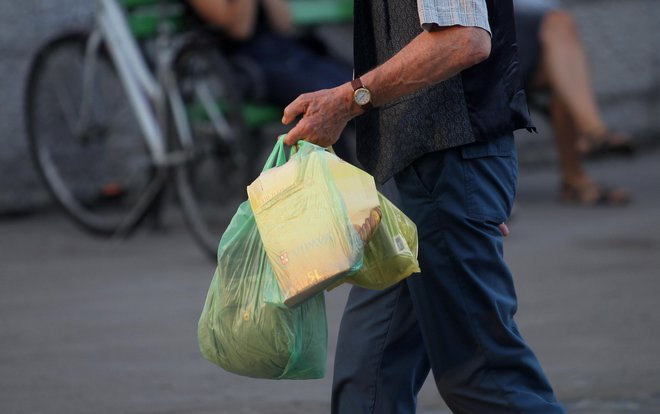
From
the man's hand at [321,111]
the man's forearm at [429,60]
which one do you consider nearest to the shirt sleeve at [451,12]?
the man's forearm at [429,60]

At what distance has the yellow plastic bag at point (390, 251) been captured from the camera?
2.86 m

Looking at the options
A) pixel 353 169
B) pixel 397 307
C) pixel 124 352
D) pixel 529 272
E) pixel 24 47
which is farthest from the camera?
pixel 24 47

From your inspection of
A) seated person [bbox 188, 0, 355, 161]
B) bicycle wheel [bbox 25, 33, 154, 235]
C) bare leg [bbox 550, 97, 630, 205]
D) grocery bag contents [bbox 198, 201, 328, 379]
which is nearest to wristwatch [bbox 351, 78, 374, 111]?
grocery bag contents [bbox 198, 201, 328, 379]

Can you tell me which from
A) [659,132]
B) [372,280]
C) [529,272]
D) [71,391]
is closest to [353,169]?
[372,280]

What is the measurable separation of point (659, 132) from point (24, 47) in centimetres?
463

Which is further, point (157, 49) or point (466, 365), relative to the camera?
point (157, 49)

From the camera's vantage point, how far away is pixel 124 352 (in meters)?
5.03

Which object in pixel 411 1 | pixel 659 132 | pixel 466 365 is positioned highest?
pixel 411 1

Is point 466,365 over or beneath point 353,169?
beneath

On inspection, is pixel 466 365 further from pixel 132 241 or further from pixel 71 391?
pixel 132 241

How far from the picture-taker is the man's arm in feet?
9.18

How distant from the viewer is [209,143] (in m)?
6.57

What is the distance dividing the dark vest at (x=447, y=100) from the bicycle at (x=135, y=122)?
323 centimetres

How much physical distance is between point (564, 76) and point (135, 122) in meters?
2.37
